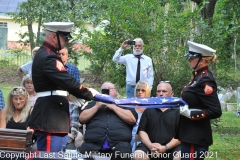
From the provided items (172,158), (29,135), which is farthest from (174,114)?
(29,135)

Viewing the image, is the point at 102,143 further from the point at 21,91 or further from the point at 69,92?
the point at 69,92

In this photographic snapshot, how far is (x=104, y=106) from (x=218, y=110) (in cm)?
215

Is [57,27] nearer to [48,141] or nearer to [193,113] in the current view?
[48,141]

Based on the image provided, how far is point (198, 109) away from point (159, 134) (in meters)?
1.57

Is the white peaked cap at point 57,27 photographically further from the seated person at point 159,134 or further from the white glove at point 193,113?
the seated person at point 159,134

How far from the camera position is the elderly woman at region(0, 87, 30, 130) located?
683 centimetres

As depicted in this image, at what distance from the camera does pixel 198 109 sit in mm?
5301

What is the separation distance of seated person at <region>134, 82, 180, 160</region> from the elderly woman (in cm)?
149

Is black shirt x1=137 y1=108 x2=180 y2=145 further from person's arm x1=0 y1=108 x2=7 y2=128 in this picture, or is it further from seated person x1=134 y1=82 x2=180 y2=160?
person's arm x1=0 y1=108 x2=7 y2=128

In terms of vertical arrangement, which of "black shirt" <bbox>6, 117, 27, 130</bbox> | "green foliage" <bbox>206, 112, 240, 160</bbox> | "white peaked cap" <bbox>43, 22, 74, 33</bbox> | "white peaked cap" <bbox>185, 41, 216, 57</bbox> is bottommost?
"green foliage" <bbox>206, 112, 240, 160</bbox>

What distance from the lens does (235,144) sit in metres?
10.3

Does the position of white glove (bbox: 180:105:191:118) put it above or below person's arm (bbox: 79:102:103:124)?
above

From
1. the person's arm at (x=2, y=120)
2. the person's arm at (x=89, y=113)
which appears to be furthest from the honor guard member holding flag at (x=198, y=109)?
the person's arm at (x=2, y=120)

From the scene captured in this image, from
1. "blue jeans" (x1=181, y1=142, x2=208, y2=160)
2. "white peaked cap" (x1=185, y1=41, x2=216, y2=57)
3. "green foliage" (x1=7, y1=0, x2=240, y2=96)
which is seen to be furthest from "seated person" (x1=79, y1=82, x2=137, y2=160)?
"green foliage" (x1=7, y1=0, x2=240, y2=96)
